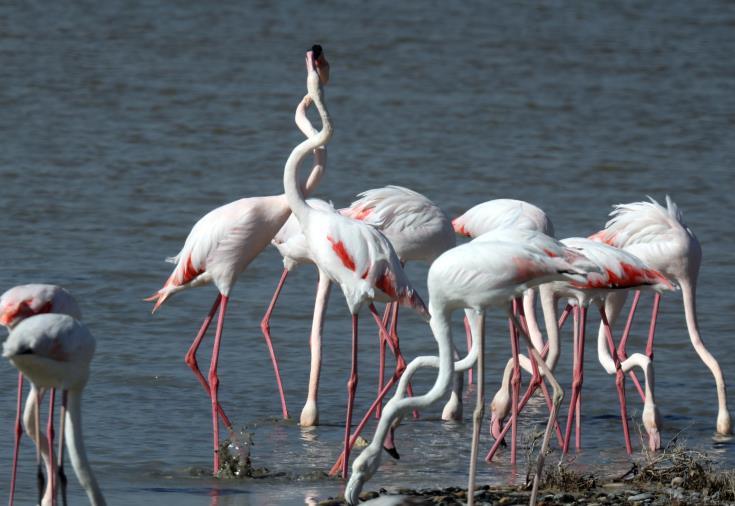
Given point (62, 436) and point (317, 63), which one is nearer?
point (62, 436)

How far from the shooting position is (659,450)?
24.7ft

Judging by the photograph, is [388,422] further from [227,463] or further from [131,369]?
[131,369]

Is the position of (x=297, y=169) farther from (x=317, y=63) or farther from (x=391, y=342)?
(x=391, y=342)

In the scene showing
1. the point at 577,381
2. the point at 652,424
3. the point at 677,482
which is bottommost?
the point at 652,424

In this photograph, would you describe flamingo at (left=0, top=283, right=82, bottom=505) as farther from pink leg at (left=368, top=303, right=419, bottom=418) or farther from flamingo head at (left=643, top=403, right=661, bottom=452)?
flamingo head at (left=643, top=403, right=661, bottom=452)

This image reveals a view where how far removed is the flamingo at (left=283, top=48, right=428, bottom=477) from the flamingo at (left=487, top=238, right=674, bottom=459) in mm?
791

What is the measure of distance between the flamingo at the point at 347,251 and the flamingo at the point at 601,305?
791mm

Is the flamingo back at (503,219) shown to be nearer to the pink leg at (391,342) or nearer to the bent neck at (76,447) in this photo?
the pink leg at (391,342)

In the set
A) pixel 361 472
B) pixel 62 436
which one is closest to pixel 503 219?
pixel 361 472

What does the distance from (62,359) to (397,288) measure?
2151mm

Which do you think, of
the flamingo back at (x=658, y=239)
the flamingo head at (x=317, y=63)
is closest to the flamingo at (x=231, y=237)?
the flamingo head at (x=317, y=63)

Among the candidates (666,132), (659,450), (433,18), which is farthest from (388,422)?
(433,18)

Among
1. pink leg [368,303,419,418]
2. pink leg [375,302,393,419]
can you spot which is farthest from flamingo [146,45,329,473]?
pink leg [375,302,393,419]

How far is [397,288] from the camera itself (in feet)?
23.3
